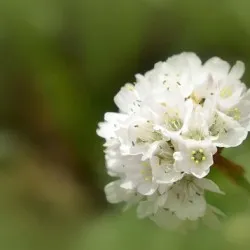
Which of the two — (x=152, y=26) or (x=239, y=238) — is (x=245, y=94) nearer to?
(x=239, y=238)

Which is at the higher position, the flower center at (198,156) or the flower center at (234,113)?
the flower center at (234,113)

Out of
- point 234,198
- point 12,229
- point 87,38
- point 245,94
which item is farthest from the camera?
point 87,38

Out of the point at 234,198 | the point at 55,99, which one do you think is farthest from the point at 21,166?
the point at 234,198

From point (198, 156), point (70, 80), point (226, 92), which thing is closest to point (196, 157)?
point (198, 156)

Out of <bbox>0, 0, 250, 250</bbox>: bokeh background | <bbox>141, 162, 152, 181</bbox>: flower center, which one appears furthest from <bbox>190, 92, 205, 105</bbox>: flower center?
<bbox>0, 0, 250, 250</bbox>: bokeh background

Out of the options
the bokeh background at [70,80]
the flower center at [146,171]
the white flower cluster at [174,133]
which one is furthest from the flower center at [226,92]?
the bokeh background at [70,80]

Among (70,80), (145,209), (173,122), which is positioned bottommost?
(145,209)

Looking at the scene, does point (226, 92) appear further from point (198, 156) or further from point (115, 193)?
point (115, 193)

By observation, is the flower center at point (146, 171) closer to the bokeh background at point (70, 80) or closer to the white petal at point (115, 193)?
the white petal at point (115, 193)
